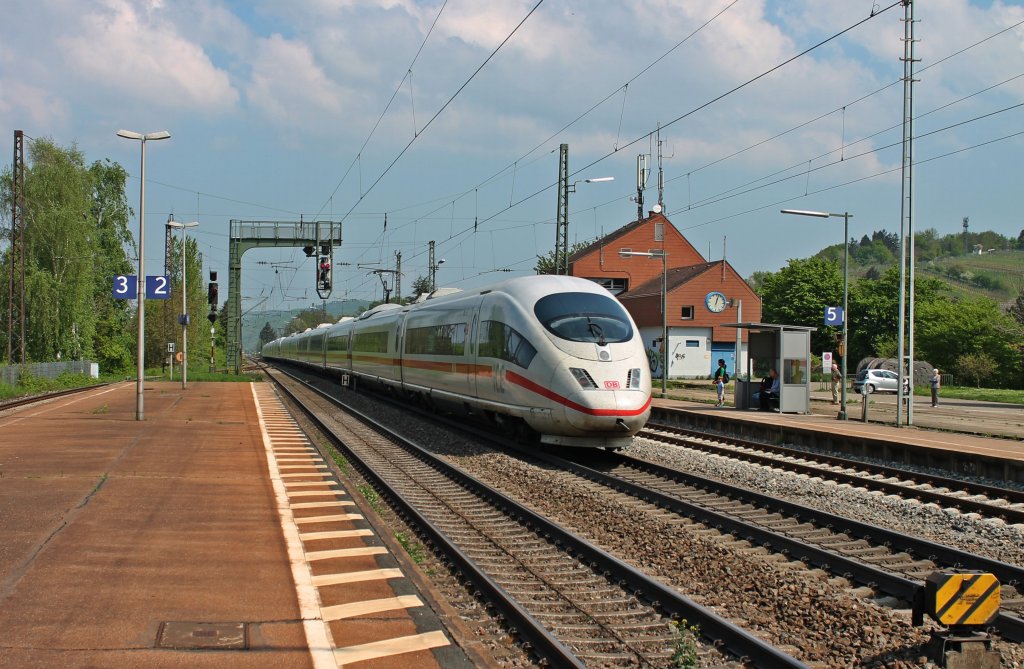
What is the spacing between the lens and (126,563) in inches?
294

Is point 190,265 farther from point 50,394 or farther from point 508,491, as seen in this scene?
point 508,491

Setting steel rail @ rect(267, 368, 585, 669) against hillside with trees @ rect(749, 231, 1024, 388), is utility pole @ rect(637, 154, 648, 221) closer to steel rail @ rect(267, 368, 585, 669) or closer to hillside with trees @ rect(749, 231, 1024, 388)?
hillside with trees @ rect(749, 231, 1024, 388)

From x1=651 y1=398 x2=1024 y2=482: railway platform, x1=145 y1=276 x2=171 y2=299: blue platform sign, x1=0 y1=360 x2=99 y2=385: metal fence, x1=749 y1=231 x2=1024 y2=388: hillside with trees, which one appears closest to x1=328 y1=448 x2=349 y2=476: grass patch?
x1=651 y1=398 x2=1024 y2=482: railway platform

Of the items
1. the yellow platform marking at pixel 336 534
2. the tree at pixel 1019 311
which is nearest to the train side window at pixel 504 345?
the yellow platform marking at pixel 336 534

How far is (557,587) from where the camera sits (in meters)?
7.84

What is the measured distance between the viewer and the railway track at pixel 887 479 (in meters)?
11.8

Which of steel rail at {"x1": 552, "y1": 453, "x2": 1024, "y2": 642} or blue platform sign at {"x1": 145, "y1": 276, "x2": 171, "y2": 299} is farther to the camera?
blue platform sign at {"x1": 145, "y1": 276, "x2": 171, "y2": 299}

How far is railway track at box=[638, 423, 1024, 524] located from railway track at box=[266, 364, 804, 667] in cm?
570

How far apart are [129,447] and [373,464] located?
421cm

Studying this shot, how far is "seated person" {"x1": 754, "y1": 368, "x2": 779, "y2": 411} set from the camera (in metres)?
26.5

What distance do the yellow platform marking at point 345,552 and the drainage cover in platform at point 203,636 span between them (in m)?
2.10

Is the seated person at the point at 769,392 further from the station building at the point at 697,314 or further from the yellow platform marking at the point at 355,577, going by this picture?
the station building at the point at 697,314

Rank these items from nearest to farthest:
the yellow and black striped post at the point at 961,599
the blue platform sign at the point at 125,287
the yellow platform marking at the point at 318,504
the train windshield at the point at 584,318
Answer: the yellow and black striped post at the point at 961,599, the yellow platform marking at the point at 318,504, the train windshield at the point at 584,318, the blue platform sign at the point at 125,287

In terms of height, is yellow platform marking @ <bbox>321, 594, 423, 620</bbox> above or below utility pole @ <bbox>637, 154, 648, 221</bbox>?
below
